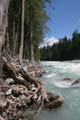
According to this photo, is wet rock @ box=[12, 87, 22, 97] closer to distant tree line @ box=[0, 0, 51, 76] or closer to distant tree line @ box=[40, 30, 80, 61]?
distant tree line @ box=[0, 0, 51, 76]

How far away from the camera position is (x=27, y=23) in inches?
1128

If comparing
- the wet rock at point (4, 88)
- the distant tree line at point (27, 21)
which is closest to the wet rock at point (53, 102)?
the wet rock at point (4, 88)

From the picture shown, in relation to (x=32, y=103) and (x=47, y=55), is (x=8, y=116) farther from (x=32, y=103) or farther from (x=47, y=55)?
(x=47, y=55)

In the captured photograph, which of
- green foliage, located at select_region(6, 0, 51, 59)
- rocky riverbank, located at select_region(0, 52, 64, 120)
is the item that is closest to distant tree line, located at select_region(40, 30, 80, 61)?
green foliage, located at select_region(6, 0, 51, 59)

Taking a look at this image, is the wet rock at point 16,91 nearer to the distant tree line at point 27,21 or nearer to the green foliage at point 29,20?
the distant tree line at point 27,21

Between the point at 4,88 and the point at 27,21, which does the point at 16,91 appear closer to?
the point at 4,88

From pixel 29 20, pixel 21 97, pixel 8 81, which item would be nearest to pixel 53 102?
pixel 21 97

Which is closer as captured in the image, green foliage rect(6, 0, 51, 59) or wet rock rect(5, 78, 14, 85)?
wet rock rect(5, 78, 14, 85)

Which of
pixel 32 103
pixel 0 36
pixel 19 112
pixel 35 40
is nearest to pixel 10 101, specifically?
pixel 19 112

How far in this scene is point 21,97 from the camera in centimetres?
1050

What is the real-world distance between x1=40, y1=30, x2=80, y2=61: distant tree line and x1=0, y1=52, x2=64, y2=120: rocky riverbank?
3508 inches

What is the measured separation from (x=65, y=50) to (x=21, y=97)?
103667 mm

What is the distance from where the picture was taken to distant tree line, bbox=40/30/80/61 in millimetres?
104887

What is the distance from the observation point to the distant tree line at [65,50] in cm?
10489
